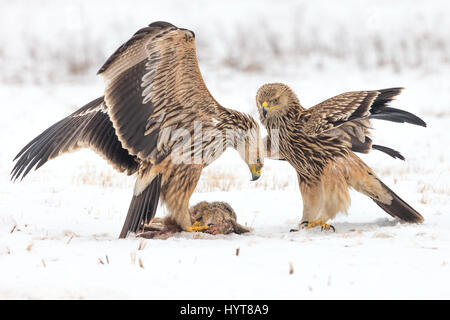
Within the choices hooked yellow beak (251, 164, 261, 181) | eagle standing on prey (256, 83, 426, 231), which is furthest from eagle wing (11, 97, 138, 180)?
eagle standing on prey (256, 83, 426, 231)

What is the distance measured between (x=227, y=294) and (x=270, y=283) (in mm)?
287

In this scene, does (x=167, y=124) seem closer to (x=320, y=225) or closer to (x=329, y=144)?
(x=329, y=144)

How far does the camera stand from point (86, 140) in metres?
5.30

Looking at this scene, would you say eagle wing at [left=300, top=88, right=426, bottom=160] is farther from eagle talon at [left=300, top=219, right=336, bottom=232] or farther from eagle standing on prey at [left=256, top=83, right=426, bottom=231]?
eagle talon at [left=300, top=219, right=336, bottom=232]

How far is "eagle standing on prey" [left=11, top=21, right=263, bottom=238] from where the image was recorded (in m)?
4.51

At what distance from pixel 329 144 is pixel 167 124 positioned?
147 cm

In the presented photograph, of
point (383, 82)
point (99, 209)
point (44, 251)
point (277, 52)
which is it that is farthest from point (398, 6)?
point (44, 251)

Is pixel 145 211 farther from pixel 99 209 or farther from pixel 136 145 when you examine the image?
pixel 99 209

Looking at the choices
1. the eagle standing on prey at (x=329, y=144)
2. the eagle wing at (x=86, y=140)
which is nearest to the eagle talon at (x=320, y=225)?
the eagle standing on prey at (x=329, y=144)

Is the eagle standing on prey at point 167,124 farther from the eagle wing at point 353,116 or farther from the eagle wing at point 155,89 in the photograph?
the eagle wing at point 353,116

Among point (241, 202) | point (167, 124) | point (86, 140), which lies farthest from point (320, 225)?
point (86, 140)

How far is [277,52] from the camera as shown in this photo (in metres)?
23.1

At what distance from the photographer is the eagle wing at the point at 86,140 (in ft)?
17.2

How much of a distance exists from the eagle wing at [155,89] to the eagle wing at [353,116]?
0.96m
